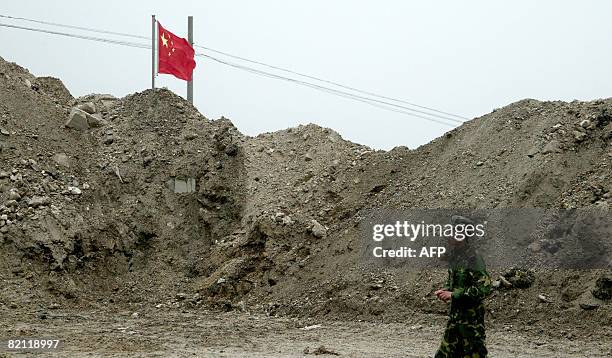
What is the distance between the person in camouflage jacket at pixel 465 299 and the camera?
572 cm

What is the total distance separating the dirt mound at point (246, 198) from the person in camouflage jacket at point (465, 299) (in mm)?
4762

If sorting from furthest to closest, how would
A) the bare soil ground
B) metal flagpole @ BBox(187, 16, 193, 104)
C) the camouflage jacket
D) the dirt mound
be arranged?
1. metal flagpole @ BBox(187, 16, 193, 104)
2. the dirt mound
3. the bare soil ground
4. the camouflage jacket

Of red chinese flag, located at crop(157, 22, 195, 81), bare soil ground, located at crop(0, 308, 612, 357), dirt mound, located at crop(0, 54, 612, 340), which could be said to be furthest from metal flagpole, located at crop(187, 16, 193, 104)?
bare soil ground, located at crop(0, 308, 612, 357)

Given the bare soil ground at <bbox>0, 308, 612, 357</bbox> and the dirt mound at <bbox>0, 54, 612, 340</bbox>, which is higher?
the dirt mound at <bbox>0, 54, 612, 340</bbox>

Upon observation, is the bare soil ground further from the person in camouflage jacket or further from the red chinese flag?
the red chinese flag

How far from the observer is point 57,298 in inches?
495

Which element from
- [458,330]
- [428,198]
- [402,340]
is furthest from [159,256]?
[458,330]

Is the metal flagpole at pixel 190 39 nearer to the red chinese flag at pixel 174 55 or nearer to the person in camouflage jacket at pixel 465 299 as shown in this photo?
the red chinese flag at pixel 174 55

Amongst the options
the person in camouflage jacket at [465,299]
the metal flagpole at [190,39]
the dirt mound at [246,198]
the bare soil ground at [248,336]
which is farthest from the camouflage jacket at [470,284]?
the metal flagpole at [190,39]

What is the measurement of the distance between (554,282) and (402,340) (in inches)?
109

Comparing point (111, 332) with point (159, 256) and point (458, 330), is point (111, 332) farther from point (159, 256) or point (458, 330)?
point (458, 330)

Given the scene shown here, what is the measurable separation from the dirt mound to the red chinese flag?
3.43ft

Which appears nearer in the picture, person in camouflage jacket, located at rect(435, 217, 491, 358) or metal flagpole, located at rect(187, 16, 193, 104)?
person in camouflage jacket, located at rect(435, 217, 491, 358)

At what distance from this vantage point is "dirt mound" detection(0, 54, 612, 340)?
12211 mm
